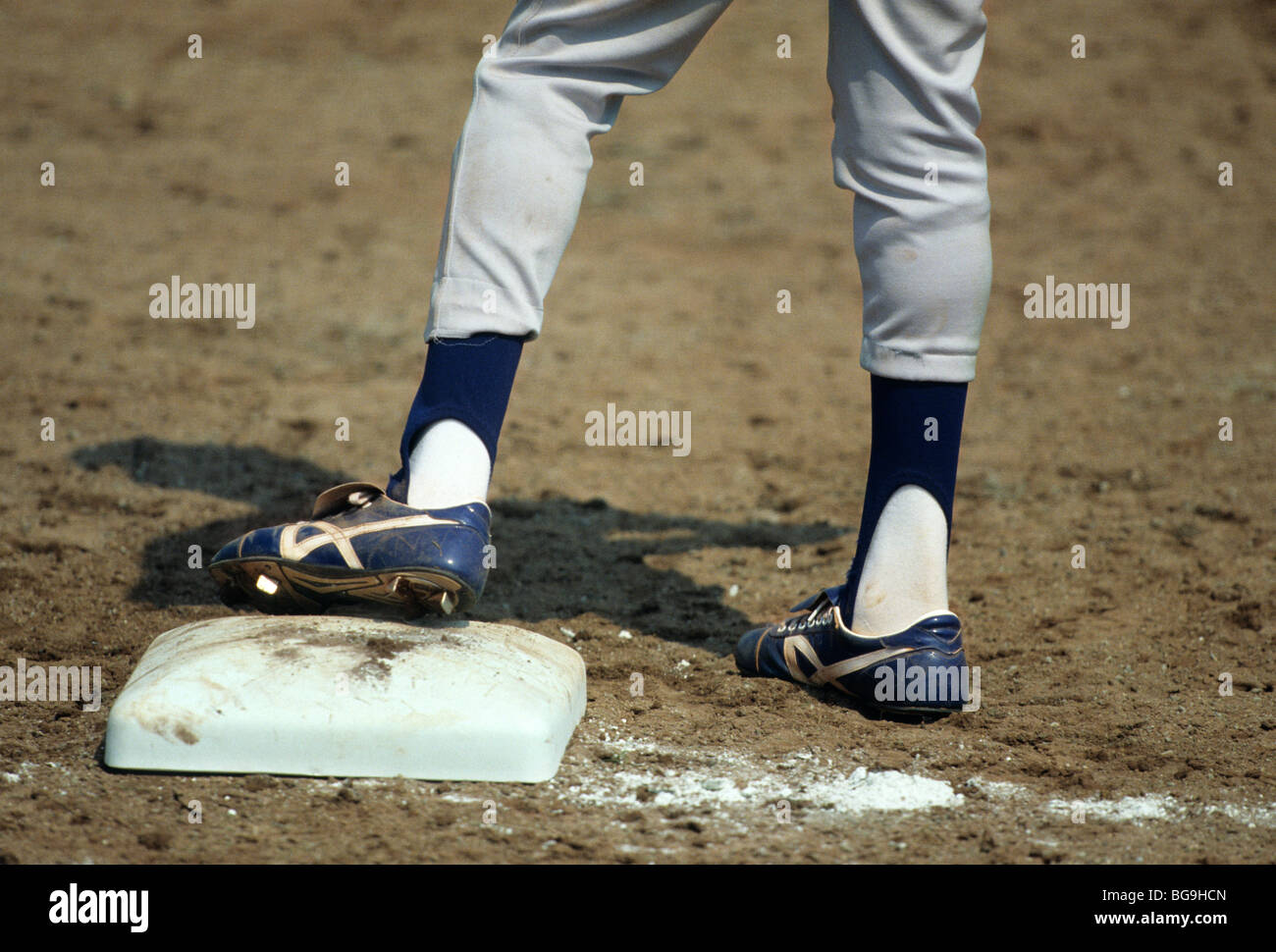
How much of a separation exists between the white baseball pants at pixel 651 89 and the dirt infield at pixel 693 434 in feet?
1.94

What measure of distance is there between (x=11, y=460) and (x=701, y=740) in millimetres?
1850

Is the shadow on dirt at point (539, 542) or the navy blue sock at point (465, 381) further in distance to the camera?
the shadow on dirt at point (539, 542)

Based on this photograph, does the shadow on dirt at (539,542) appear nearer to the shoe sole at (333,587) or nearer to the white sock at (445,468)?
the shoe sole at (333,587)

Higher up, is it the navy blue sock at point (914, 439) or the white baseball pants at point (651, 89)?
the white baseball pants at point (651, 89)

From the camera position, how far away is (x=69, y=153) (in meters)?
5.70

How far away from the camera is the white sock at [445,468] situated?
1.77 m

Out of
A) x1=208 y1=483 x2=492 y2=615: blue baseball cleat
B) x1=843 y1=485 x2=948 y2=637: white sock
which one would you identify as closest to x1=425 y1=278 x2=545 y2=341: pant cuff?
Result: x1=208 y1=483 x2=492 y2=615: blue baseball cleat

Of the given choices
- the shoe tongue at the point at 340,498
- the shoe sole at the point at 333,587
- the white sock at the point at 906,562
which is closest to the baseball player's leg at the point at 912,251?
the white sock at the point at 906,562

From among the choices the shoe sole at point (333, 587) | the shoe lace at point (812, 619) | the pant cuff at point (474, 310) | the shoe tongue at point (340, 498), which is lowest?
the shoe lace at point (812, 619)

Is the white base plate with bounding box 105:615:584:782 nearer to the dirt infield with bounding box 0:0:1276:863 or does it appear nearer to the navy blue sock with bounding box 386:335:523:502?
the dirt infield with bounding box 0:0:1276:863

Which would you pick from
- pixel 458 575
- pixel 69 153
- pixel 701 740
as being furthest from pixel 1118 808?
pixel 69 153

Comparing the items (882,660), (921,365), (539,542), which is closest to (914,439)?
(921,365)

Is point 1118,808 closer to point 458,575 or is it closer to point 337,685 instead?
point 458,575

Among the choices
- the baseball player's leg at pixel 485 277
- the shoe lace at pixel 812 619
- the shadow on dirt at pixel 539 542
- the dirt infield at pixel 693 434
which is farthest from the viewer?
the shadow on dirt at pixel 539 542
